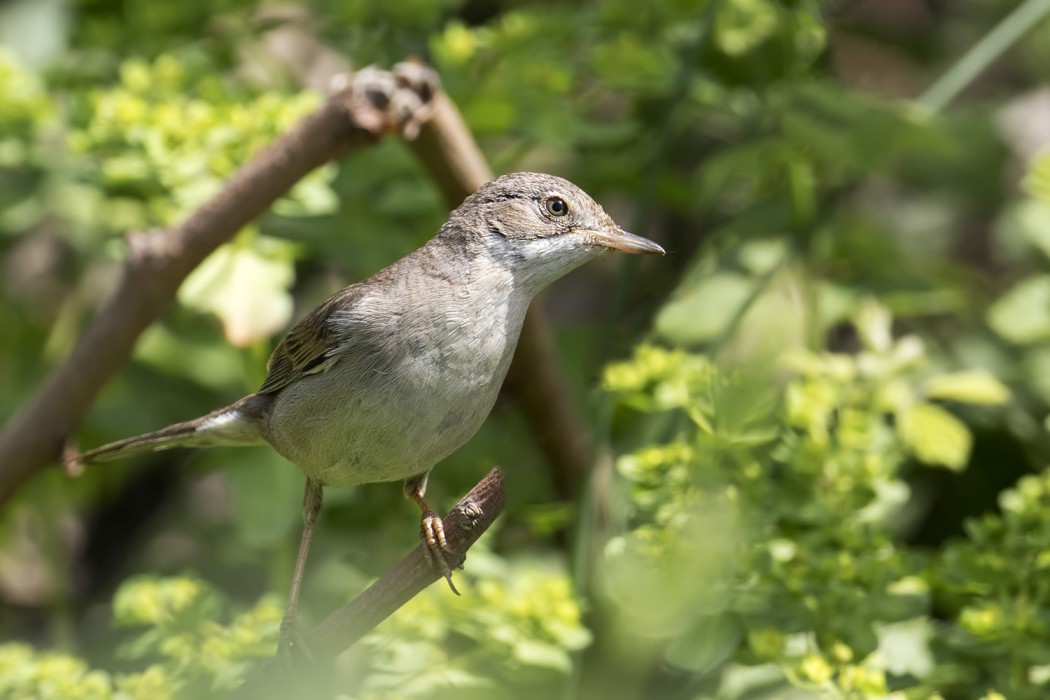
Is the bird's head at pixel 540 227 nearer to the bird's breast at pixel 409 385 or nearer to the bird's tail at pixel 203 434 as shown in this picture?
the bird's breast at pixel 409 385

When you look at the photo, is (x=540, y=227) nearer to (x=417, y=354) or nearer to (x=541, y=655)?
(x=417, y=354)

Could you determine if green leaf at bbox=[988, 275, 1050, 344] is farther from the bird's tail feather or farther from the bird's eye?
the bird's tail feather

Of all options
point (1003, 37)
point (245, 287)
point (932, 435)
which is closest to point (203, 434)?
point (245, 287)

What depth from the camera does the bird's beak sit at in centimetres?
296

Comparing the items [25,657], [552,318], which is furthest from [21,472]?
[552,318]

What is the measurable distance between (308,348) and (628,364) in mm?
1017

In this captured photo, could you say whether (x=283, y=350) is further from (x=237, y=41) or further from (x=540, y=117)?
(x=237, y=41)

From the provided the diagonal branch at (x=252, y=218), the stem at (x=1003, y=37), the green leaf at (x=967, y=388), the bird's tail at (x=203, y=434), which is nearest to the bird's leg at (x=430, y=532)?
the bird's tail at (x=203, y=434)

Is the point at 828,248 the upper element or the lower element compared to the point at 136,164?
lower

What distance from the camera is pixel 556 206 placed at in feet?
9.96

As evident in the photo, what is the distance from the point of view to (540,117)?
12.5 feet

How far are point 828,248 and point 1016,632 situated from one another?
190 cm

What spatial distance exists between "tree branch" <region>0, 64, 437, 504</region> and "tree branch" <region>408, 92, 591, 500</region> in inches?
5.7

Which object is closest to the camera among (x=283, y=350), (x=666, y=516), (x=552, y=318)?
(x=666, y=516)
